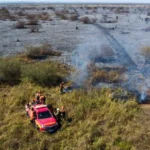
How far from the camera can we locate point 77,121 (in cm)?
1532

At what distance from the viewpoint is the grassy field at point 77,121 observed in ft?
44.1

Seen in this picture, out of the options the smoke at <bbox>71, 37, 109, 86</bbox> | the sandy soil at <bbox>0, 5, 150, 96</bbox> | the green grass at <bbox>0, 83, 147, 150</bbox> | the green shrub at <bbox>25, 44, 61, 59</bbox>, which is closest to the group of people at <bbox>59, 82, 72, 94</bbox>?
the green grass at <bbox>0, 83, 147, 150</bbox>

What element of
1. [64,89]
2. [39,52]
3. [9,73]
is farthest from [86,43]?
[64,89]

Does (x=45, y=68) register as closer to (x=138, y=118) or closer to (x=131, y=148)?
(x=138, y=118)

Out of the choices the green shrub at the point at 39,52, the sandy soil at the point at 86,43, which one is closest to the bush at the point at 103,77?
the sandy soil at the point at 86,43

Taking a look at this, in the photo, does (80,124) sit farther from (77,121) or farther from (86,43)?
(86,43)

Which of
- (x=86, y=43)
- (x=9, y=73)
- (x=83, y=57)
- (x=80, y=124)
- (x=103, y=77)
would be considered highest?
(x=9, y=73)

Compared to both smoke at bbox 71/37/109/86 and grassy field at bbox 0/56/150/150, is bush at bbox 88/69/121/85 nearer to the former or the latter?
smoke at bbox 71/37/109/86

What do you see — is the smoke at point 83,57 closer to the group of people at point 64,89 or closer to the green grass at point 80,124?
the group of people at point 64,89

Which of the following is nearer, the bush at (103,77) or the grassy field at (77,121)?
the grassy field at (77,121)

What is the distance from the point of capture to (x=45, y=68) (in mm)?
20984

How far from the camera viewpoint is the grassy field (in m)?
13.4

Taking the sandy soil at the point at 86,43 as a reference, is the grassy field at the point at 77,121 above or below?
above

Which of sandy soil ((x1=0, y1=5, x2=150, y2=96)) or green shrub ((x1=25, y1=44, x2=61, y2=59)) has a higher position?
green shrub ((x1=25, y1=44, x2=61, y2=59))
